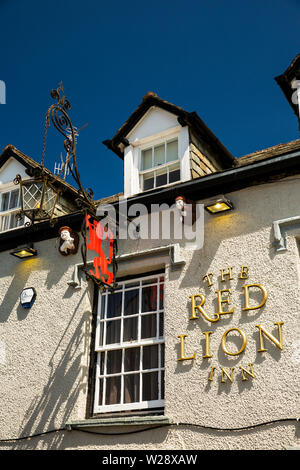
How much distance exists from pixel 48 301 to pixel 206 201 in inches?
127

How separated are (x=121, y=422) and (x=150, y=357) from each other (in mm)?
1042

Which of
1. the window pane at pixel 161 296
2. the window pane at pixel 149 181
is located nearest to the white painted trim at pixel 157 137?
the window pane at pixel 149 181

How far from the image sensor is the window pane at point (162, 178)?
30.2 ft

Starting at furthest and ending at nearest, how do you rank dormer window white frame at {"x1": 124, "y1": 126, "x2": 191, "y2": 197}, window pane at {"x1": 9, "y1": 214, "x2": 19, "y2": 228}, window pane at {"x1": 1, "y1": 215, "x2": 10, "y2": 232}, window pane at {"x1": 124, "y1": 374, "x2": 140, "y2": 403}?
window pane at {"x1": 1, "y1": 215, "x2": 10, "y2": 232} < window pane at {"x1": 9, "y1": 214, "x2": 19, "y2": 228} < dormer window white frame at {"x1": 124, "y1": 126, "x2": 191, "y2": 197} < window pane at {"x1": 124, "y1": 374, "x2": 140, "y2": 403}

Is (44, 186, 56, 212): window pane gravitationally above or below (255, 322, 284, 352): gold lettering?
above

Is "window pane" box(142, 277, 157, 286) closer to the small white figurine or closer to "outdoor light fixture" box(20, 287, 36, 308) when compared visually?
the small white figurine

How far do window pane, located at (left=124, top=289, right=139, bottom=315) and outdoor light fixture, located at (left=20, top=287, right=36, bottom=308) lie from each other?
1.81m

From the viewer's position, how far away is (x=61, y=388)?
818 centimetres

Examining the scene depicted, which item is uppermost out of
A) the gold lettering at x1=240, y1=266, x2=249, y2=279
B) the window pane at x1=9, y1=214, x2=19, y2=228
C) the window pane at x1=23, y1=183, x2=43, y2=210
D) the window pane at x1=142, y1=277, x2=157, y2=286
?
the window pane at x1=23, y1=183, x2=43, y2=210

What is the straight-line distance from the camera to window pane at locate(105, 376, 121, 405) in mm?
7910

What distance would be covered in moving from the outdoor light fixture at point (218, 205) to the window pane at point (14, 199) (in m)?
4.63

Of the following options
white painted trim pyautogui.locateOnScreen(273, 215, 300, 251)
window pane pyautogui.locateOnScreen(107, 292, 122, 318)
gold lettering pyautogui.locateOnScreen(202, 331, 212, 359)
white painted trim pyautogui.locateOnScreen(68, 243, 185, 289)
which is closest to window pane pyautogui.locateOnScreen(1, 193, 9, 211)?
white painted trim pyautogui.locateOnScreen(68, 243, 185, 289)

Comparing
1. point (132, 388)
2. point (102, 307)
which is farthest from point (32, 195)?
point (132, 388)

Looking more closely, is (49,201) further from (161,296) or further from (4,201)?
(161,296)
